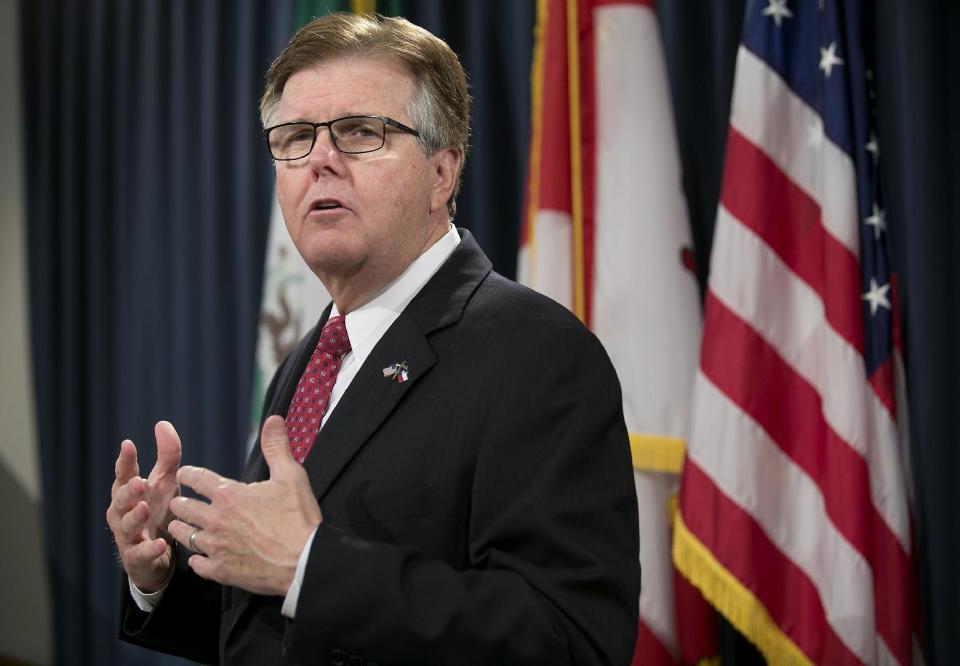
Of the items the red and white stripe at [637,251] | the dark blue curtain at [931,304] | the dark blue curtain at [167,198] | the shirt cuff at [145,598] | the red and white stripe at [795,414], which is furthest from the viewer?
the dark blue curtain at [167,198]

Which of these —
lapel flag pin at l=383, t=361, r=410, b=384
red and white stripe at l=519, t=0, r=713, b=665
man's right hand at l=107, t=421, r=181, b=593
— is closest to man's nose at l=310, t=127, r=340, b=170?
lapel flag pin at l=383, t=361, r=410, b=384

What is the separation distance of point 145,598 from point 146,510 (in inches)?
7.5

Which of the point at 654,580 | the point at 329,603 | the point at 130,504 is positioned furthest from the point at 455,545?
the point at 654,580

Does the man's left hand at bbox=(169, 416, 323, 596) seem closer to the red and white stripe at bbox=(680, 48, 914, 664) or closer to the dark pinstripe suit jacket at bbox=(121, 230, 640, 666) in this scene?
the dark pinstripe suit jacket at bbox=(121, 230, 640, 666)

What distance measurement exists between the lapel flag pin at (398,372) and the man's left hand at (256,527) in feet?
0.65

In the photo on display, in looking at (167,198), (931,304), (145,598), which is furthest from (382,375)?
(167,198)

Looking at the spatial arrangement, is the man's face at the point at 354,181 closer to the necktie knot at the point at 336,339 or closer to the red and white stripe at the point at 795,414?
the necktie knot at the point at 336,339

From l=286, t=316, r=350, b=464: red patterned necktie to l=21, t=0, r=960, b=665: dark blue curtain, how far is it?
5.51ft

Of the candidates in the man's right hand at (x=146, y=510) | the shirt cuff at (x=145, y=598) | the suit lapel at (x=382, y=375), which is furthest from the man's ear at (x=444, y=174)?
the shirt cuff at (x=145, y=598)

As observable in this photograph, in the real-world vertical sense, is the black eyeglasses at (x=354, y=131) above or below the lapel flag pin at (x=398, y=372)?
above

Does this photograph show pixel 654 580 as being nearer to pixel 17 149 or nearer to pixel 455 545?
pixel 455 545

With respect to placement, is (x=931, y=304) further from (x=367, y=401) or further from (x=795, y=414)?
(x=367, y=401)

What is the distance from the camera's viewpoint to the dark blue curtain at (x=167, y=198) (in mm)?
2887

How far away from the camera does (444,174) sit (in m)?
1.43
